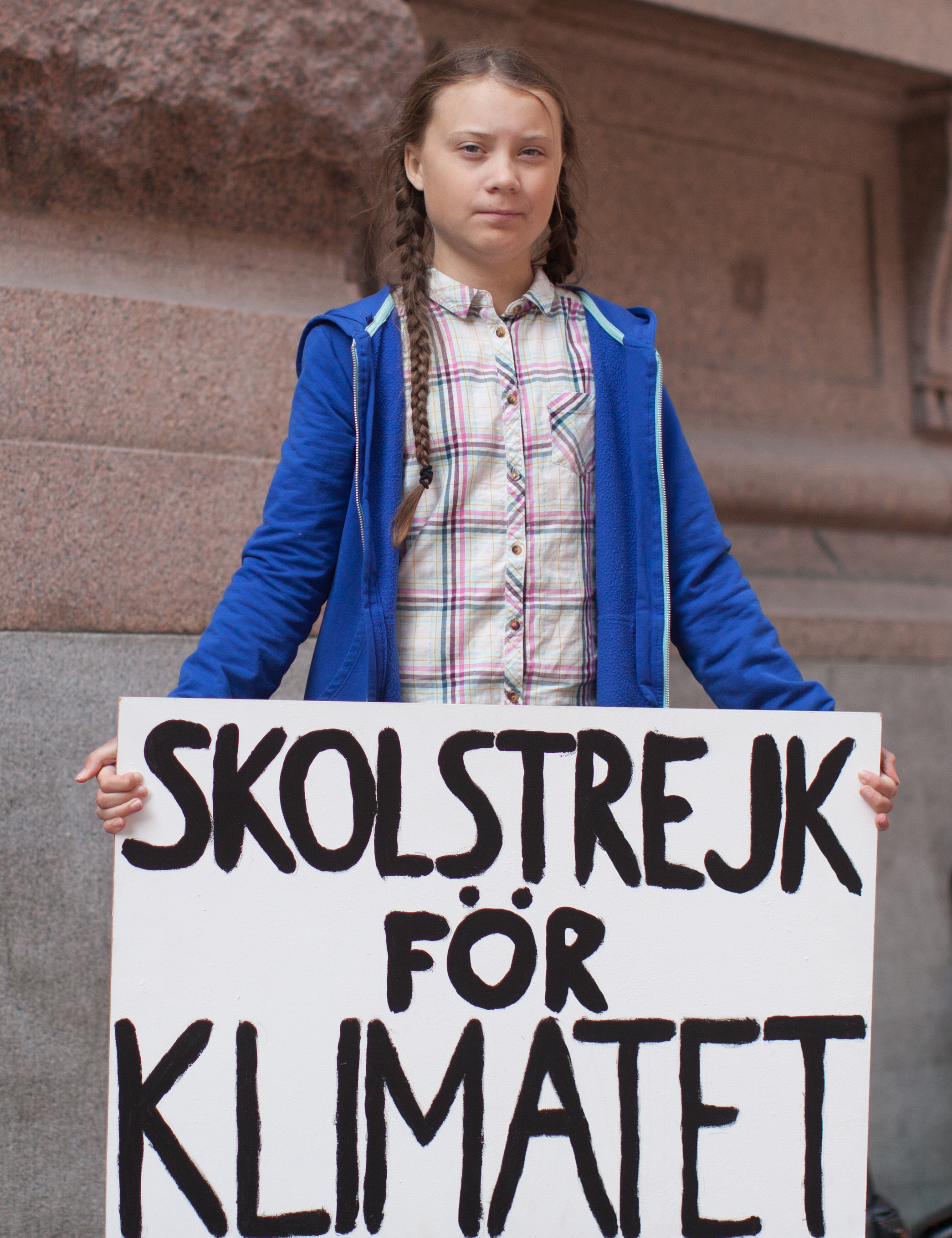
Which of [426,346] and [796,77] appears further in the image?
[796,77]

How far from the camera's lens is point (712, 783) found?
5.55ft

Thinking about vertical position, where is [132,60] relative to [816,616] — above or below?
above

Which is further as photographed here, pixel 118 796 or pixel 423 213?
pixel 423 213

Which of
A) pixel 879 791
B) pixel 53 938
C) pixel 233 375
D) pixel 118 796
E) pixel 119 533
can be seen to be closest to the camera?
pixel 118 796

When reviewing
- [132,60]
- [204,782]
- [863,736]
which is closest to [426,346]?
[204,782]

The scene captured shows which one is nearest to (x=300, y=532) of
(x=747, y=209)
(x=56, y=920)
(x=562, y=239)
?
(x=562, y=239)

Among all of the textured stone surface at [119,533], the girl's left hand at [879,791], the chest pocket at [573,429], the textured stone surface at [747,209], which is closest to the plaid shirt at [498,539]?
the chest pocket at [573,429]

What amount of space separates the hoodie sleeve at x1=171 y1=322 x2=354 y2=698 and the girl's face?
254 mm

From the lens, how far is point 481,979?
64.1 inches

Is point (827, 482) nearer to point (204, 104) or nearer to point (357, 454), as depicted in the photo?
point (204, 104)

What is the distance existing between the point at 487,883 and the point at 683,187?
A: 2.99m

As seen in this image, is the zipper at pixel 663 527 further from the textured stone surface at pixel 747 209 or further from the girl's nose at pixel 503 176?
the textured stone surface at pixel 747 209

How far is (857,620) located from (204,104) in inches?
93.0

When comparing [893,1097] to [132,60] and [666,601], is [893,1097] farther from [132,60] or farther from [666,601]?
[132,60]
